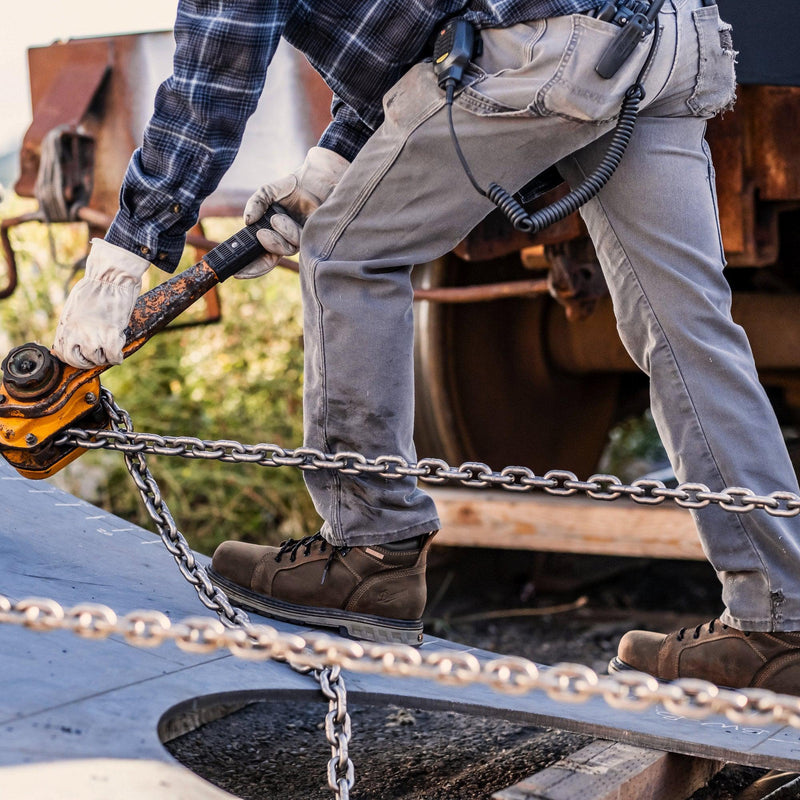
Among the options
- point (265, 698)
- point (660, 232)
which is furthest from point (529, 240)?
point (265, 698)

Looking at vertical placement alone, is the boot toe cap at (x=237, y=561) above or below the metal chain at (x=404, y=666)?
below

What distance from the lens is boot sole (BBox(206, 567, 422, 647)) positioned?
2.02 metres

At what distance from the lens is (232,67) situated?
1776 millimetres

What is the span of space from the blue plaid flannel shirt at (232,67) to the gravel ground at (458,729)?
112 centimetres

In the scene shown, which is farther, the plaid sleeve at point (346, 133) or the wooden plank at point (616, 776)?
the plaid sleeve at point (346, 133)

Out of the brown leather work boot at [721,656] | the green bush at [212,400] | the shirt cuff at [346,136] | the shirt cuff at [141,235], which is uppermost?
the shirt cuff at [346,136]

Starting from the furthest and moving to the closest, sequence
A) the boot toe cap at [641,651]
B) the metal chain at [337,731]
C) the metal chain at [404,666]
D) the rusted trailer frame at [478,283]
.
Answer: the rusted trailer frame at [478,283] → the boot toe cap at [641,651] → the metal chain at [337,731] → the metal chain at [404,666]

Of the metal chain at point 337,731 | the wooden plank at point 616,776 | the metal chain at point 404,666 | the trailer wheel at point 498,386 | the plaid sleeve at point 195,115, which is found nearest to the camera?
the metal chain at point 404,666

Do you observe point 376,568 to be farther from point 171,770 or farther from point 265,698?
point 171,770

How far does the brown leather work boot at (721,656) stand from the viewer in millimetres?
1804

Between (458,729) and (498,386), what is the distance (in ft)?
5.15

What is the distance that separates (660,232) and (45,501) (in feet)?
5.21

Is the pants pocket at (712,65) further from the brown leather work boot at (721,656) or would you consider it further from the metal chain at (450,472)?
the brown leather work boot at (721,656)

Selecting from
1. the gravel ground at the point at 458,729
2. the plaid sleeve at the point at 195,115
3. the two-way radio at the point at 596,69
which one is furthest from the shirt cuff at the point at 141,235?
the gravel ground at the point at 458,729
